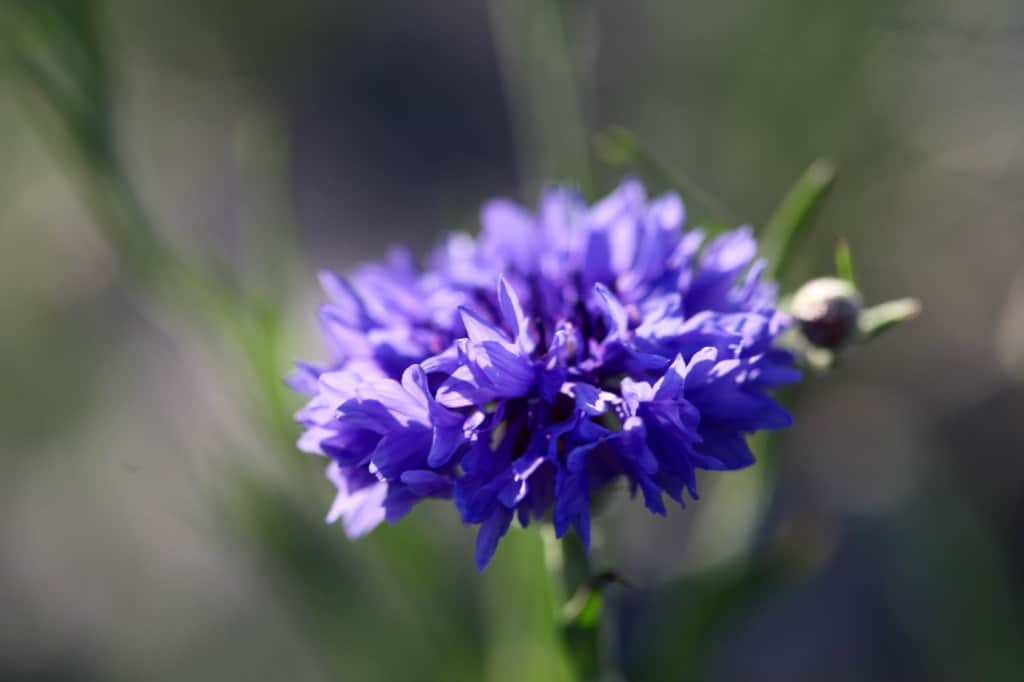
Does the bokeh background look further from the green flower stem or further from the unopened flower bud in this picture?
the unopened flower bud

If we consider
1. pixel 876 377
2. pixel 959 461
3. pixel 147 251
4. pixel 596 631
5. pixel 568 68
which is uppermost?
pixel 568 68

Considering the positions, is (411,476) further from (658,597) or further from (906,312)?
(658,597)

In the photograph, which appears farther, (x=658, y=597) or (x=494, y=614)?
(x=658, y=597)

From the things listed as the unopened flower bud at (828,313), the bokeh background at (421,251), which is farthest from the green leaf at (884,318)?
the bokeh background at (421,251)

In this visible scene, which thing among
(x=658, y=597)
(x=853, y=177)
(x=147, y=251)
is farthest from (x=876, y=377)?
(x=147, y=251)

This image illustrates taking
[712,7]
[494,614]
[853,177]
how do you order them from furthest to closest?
[712,7]
[853,177]
[494,614]

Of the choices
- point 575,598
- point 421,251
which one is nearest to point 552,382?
point 575,598
